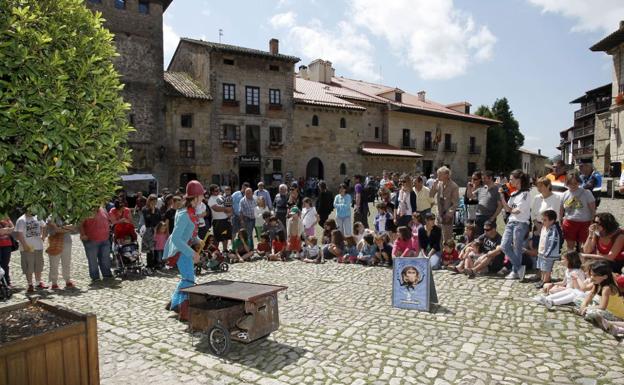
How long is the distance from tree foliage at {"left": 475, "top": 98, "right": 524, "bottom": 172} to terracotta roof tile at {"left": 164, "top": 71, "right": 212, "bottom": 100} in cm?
3551

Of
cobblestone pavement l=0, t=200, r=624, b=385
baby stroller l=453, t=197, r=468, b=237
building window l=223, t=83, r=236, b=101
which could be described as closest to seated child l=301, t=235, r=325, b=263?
cobblestone pavement l=0, t=200, r=624, b=385

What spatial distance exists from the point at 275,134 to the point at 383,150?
10047 mm

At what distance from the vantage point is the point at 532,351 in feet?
17.6

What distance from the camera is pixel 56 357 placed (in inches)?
155

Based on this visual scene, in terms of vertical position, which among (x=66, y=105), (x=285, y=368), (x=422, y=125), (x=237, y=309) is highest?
(x=422, y=125)

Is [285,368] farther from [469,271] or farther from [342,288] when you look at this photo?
[469,271]

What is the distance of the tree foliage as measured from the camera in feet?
169

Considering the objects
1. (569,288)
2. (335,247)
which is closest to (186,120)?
(335,247)

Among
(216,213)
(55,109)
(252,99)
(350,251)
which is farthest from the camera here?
(252,99)

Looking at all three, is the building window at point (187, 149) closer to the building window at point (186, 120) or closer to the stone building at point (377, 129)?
the building window at point (186, 120)

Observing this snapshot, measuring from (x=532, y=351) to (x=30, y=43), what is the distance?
6.33 metres

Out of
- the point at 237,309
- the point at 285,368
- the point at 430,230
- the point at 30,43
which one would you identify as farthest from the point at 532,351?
the point at 30,43

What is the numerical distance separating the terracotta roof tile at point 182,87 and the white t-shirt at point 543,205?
79.7 feet

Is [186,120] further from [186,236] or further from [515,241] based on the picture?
[515,241]
